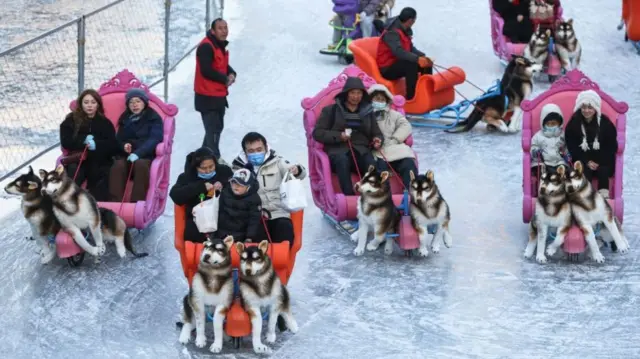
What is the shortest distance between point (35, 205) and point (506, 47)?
24.0 ft

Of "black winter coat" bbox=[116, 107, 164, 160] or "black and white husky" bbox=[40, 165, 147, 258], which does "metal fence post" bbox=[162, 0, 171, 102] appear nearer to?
"black winter coat" bbox=[116, 107, 164, 160]

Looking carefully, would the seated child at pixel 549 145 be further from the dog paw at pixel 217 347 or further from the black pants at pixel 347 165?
the dog paw at pixel 217 347

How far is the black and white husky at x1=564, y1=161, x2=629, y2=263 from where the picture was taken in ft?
27.3

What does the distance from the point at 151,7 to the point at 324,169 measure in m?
4.98

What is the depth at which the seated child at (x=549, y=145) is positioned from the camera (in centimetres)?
915

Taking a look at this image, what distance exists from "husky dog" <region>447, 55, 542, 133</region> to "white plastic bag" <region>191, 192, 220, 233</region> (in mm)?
4741

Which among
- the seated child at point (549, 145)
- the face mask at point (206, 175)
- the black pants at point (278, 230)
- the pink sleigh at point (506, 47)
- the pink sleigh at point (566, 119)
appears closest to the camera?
the black pants at point (278, 230)

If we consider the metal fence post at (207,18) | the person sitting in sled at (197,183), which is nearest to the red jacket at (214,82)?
the person sitting in sled at (197,183)

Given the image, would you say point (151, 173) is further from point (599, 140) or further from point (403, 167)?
point (599, 140)

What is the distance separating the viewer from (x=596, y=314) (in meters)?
7.67

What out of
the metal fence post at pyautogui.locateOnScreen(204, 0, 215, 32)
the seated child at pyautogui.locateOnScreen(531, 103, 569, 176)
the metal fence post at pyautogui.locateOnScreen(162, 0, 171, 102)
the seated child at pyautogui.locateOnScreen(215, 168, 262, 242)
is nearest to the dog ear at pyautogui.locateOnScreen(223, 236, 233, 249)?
the seated child at pyautogui.locateOnScreen(215, 168, 262, 242)

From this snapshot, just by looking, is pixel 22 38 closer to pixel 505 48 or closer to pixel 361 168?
pixel 505 48

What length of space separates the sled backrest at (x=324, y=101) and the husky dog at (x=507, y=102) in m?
2.24

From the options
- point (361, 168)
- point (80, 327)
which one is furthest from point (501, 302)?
point (80, 327)
